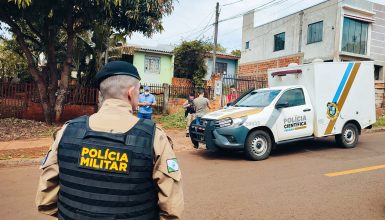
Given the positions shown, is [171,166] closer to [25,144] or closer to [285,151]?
[285,151]

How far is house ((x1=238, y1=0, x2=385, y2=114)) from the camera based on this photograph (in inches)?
884

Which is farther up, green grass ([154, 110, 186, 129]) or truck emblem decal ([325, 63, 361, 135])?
truck emblem decal ([325, 63, 361, 135])

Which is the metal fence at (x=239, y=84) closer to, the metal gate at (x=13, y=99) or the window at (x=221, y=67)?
the metal gate at (x=13, y=99)

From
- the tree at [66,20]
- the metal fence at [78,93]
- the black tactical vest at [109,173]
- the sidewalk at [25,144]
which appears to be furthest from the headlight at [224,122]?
the tree at [66,20]

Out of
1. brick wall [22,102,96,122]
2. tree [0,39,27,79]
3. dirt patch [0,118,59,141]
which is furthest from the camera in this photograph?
tree [0,39,27,79]

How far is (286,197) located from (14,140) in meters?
8.27

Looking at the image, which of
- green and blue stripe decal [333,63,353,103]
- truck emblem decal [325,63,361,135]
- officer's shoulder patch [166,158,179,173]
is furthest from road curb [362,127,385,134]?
officer's shoulder patch [166,158,179,173]

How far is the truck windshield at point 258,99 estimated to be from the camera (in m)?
8.21

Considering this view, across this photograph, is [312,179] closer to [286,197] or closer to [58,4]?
[286,197]

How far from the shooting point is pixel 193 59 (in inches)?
1004

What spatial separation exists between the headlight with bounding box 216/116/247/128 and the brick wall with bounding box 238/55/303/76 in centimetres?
1837

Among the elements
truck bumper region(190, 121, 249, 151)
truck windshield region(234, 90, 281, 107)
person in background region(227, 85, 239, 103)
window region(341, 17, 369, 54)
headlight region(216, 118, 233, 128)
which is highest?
window region(341, 17, 369, 54)

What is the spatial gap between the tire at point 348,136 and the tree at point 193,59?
52.7 feet

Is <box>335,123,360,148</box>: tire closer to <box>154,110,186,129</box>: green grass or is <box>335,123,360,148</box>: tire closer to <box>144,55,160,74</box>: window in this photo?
<box>154,110,186,129</box>: green grass
